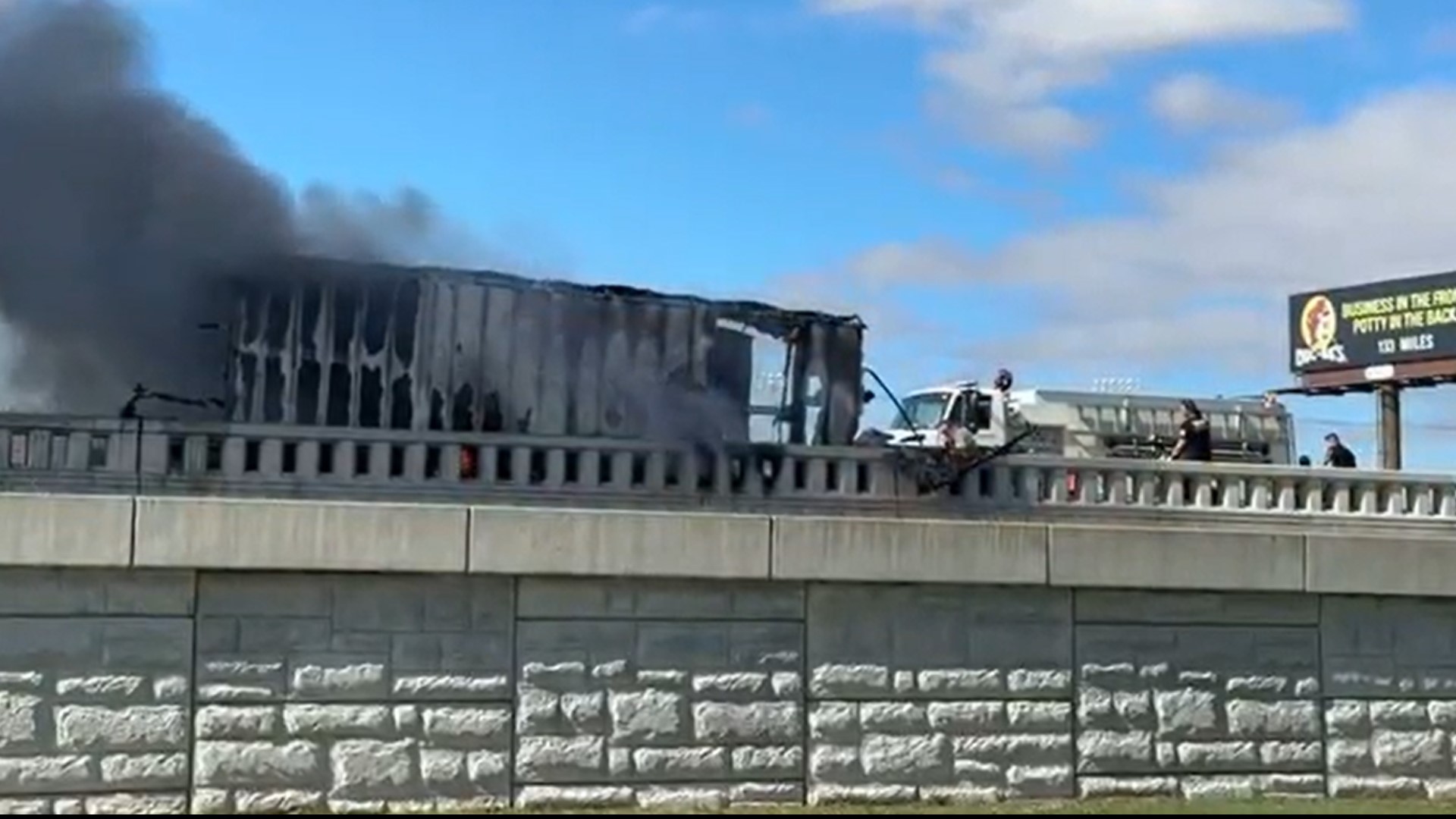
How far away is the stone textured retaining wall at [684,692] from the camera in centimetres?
1019

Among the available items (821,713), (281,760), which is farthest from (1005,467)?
(281,760)

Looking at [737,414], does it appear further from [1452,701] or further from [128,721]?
[128,721]

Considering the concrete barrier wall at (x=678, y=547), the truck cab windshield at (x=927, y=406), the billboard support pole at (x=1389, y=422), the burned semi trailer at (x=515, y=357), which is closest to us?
the concrete barrier wall at (x=678, y=547)

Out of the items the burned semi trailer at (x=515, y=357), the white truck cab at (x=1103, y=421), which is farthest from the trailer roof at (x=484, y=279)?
the white truck cab at (x=1103, y=421)

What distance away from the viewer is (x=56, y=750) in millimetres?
10023

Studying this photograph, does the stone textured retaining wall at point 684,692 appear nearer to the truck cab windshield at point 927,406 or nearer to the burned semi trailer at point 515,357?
the burned semi trailer at point 515,357

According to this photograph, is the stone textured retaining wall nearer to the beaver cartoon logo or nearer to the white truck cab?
the white truck cab

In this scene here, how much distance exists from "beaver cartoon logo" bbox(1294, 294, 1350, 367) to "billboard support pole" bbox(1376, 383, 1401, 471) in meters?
2.58

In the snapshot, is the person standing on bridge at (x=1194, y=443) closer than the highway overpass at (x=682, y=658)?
No

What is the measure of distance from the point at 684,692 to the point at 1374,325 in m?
49.6

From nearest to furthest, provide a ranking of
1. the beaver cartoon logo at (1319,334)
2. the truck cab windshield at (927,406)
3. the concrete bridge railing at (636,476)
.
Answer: the concrete bridge railing at (636,476) → the truck cab windshield at (927,406) → the beaver cartoon logo at (1319,334)

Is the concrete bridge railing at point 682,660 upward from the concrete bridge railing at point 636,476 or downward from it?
downward

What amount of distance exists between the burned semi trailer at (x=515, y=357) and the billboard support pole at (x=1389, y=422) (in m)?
27.3

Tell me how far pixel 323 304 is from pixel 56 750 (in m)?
9.07
